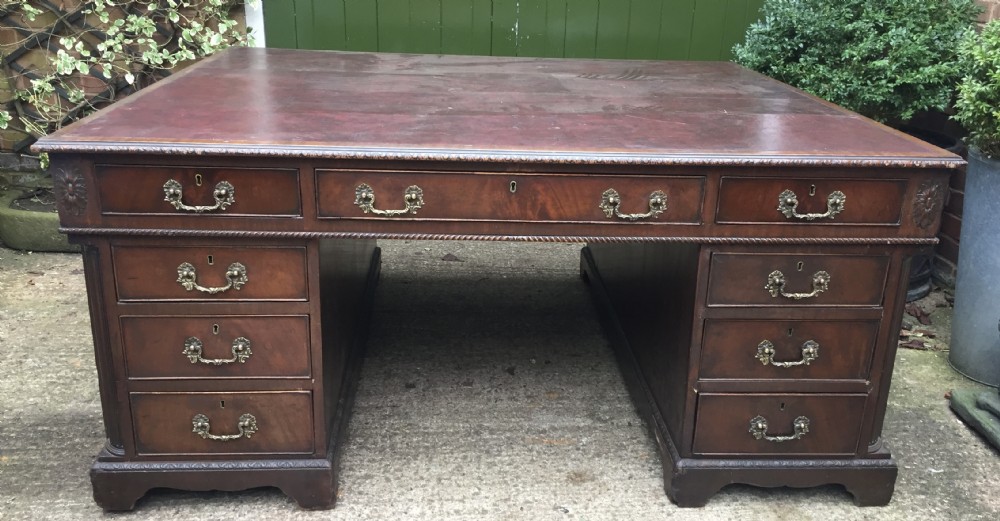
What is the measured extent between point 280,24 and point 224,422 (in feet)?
8.09

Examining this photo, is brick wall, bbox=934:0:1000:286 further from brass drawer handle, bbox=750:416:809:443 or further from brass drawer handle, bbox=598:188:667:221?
brass drawer handle, bbox=598:188:667:221

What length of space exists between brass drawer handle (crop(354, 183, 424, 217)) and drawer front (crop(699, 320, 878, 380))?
2.51 ft

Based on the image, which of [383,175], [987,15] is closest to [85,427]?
[383,175]

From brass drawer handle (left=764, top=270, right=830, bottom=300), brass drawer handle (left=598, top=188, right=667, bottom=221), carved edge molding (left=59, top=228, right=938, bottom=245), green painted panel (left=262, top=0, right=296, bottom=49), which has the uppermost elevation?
green painted panel (left=262, top=0, right=296, bottom=49)

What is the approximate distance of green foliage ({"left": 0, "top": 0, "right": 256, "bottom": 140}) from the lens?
12.0 feet

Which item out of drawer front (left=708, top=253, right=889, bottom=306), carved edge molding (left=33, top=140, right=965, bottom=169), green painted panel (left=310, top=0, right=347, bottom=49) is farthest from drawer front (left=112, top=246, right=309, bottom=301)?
green painted panel (left=310, top=0, right=347, bottom=49)

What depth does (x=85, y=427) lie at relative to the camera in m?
2.38

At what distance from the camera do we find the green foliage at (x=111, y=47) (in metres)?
3.67

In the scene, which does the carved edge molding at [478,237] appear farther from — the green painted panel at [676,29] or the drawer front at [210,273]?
the green painted panel at [676,29]

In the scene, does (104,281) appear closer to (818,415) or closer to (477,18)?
(818,415)

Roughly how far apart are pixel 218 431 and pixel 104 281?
453 millimetres

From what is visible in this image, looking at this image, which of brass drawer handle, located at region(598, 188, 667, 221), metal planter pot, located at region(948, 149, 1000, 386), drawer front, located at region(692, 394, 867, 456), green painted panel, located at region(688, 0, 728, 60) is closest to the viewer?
brass drawer handle, located at region(598, 188, 667, 221)

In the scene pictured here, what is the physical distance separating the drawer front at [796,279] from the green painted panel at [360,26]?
254 cm

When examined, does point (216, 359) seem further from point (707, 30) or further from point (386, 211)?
point (707, 30)
